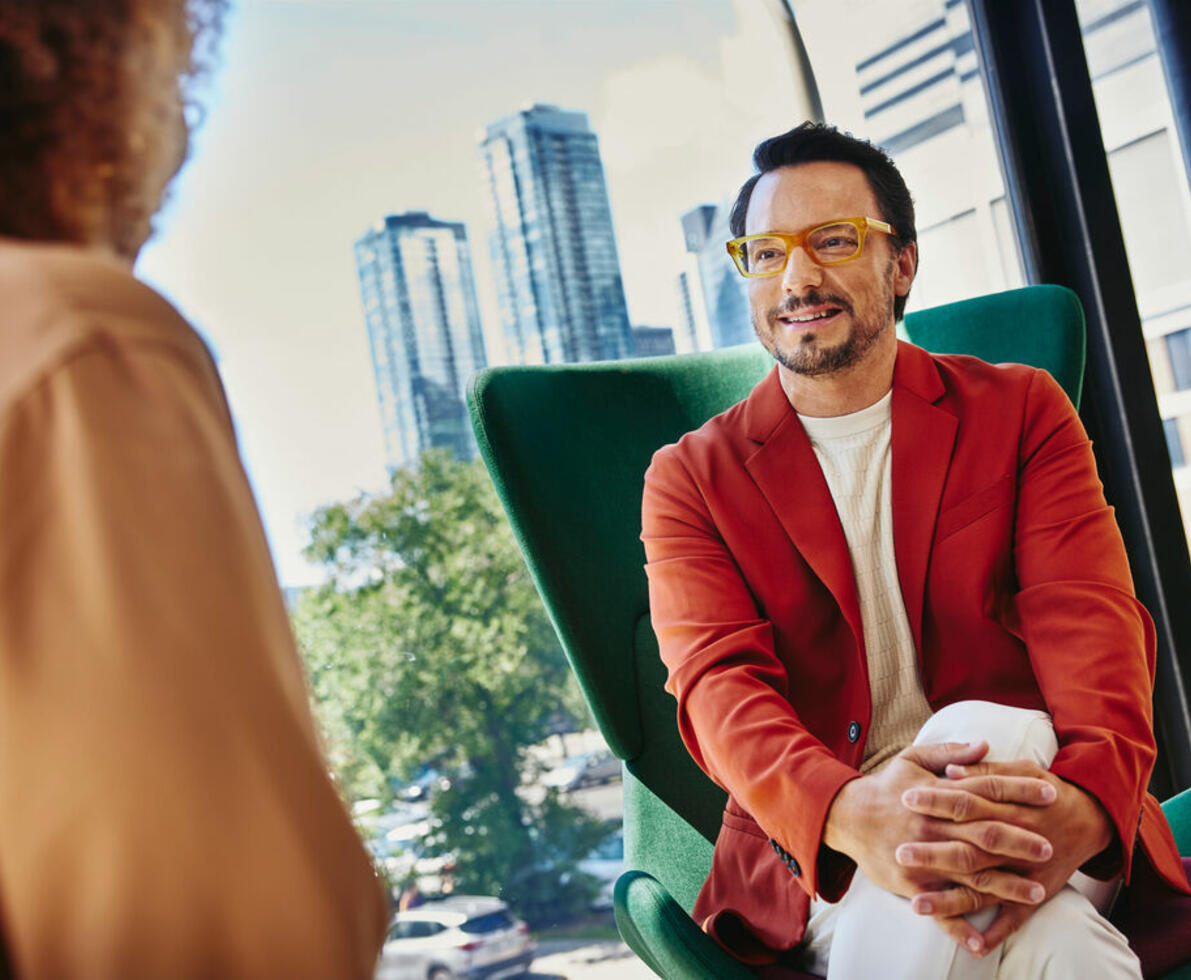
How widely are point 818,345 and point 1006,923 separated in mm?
803

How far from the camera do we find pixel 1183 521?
265 cm

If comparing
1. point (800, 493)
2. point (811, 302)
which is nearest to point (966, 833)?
point (800, 493)

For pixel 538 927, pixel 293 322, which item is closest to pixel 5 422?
pixel 293 322

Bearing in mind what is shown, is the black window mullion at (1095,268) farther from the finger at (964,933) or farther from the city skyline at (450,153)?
the finger at (964,933)

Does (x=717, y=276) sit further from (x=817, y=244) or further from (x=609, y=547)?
(x=609, y=547)

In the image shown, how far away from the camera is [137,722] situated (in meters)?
0.43

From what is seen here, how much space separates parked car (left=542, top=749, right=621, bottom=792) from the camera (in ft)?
7.73

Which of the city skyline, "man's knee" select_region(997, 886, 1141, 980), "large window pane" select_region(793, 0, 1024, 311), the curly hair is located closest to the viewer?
the curly hair

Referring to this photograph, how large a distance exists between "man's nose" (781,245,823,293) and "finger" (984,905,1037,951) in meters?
0.87

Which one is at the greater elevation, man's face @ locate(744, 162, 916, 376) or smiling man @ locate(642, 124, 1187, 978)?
man's face @ locate(744, 162, 916, 376)

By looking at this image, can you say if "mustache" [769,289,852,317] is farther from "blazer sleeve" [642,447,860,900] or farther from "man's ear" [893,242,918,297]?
"blazer sleeve" [642,447,860,900]

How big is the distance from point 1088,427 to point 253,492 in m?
2.47

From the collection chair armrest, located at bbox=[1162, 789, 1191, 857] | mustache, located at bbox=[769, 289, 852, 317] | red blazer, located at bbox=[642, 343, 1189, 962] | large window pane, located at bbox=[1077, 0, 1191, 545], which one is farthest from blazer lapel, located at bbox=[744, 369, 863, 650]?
large window pane, located at bbox=[1077, 0, 1191, 545]

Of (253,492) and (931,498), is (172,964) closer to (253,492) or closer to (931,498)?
(253,492)
